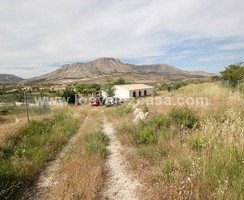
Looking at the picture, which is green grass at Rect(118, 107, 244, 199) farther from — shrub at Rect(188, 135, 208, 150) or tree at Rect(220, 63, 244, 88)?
tree at Rect(220, 63, 244, 88)

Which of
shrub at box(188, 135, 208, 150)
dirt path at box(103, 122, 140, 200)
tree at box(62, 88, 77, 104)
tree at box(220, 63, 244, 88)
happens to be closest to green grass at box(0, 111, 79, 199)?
dirt path at box(103, 122, 140, 200)

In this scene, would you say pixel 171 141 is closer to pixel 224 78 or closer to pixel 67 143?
pixel 67 143

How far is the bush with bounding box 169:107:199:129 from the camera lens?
11227 mm

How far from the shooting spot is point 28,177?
23.6ft

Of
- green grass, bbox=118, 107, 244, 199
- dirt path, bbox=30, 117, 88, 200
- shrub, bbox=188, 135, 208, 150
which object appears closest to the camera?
green grass, bbox=118, 107, 244, 199

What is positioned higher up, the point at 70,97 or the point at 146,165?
the point at 146,165

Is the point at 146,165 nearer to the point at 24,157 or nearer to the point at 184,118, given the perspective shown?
the point at 24,157

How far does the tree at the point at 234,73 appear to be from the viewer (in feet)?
94.7

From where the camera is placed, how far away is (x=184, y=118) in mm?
11875

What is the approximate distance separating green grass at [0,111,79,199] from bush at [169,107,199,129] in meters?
4.87

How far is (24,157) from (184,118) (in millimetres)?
6729

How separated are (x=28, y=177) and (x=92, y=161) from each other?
1744mm

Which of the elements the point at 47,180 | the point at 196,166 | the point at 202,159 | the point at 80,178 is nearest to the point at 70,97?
the point at 47,180

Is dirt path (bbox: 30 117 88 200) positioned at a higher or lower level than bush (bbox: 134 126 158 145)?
lower
